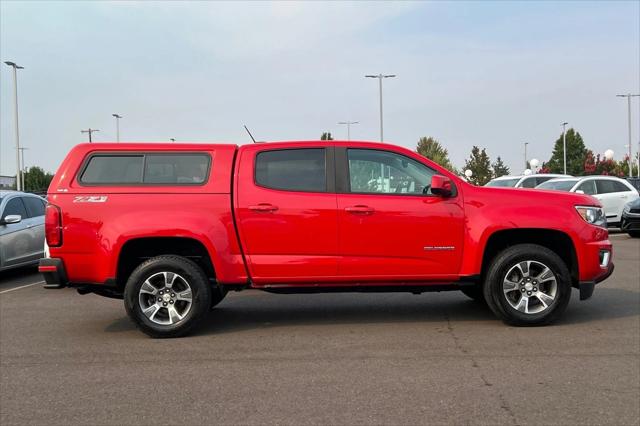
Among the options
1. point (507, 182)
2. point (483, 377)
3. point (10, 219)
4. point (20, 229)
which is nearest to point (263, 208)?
point (483, 377)

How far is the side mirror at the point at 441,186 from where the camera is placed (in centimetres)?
557

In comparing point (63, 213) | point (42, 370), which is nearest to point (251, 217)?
point (63, 213)

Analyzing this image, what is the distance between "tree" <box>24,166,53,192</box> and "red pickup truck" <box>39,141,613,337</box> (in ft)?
272

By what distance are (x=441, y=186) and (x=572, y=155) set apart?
68.0 meters

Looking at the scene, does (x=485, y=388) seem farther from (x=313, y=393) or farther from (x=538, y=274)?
(x=538, y=274)

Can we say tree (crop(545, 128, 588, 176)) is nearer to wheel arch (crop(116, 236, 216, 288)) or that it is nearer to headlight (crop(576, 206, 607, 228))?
A: headlight (crop(576, 206, 607, 228))

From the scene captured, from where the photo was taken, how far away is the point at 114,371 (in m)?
4.68

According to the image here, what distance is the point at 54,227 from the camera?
546 centimetres

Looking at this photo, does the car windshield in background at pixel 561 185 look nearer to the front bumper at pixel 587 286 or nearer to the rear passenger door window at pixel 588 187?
the rear passenger door window at pixel 588 187

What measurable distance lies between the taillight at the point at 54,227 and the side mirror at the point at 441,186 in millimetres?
3756

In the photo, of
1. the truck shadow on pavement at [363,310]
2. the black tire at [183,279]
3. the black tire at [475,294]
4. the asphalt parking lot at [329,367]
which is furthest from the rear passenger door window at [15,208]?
the black tire at [475,294]

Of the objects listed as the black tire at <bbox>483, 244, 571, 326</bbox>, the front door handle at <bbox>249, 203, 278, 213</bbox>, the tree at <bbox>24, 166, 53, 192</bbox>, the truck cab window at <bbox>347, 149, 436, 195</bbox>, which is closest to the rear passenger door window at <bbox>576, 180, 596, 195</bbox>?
the black tire at <bbox>483, 244, 571, 326</bbox>

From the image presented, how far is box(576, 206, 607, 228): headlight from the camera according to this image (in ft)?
19.3

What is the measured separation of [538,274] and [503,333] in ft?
2.45
